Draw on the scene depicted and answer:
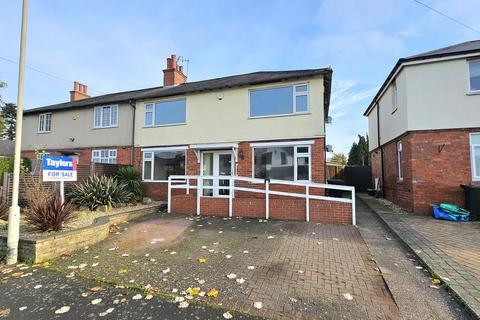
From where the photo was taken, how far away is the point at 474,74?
907cm

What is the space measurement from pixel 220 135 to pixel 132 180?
170 inches

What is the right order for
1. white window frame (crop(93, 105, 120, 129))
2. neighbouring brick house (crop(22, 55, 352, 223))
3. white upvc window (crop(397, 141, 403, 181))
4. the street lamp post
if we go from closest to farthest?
the street lamp post < neighbouring brick house (crop(22, 55, 352, 223)) < white upvc window (crop(397, 141, 403, 181)) < white window frame (crop(93, 105, 120, 129))

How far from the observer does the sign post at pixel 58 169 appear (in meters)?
6.12

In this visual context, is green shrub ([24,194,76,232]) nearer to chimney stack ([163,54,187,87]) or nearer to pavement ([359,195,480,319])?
pavement ([359,195,480,319])

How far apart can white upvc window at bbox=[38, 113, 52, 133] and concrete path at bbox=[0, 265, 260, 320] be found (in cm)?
1452

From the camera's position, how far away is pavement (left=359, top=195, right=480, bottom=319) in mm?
3494

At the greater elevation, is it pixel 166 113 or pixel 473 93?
pixel 166 113

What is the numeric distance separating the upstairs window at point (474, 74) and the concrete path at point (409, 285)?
6.71 metres

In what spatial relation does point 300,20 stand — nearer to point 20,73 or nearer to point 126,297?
point 20,73

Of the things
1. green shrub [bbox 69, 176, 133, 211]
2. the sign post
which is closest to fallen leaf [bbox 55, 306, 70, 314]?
the sign post

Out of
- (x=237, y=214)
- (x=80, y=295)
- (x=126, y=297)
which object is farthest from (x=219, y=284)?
(x=237, y=214)

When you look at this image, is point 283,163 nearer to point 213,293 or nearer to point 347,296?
point 347,296

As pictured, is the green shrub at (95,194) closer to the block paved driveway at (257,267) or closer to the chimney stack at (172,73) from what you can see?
the block paved driveway at (257,267)

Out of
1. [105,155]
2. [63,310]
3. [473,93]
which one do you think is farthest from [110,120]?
[473,93]
